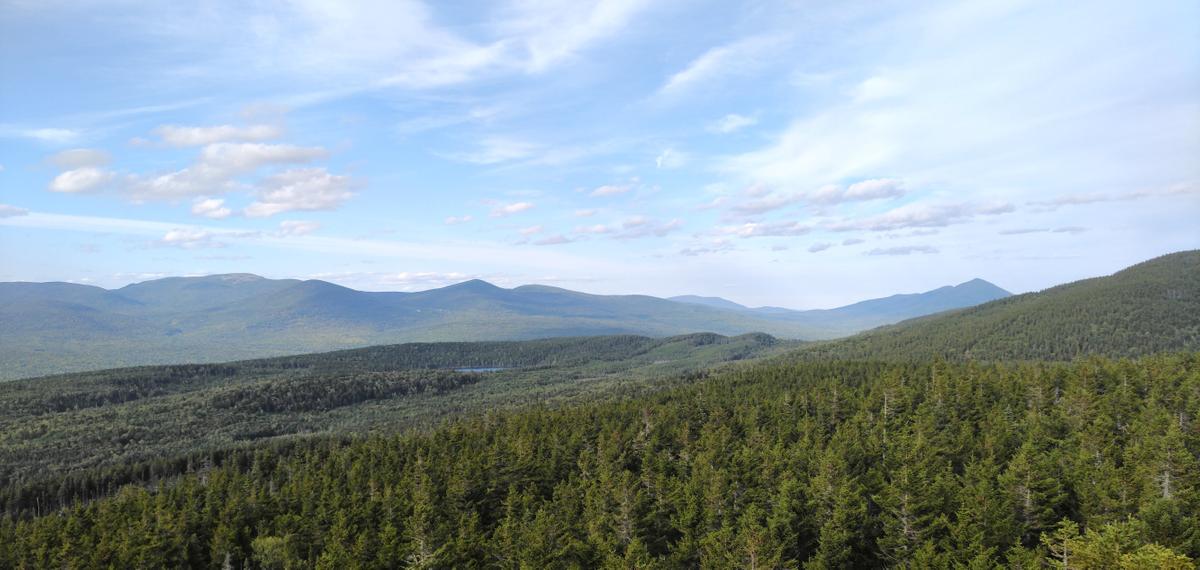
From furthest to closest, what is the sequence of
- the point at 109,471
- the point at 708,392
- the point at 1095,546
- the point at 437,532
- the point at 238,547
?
1. the point at 708,392
2. the point at 109,471
3. the point at 238,547
4. the point at 437,532
5. the point at 1095,546

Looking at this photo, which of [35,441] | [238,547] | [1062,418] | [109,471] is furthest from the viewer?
[35,441]

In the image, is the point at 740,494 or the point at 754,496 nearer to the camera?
the point at 754,496

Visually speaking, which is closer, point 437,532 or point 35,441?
point 437,532

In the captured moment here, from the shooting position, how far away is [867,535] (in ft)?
187

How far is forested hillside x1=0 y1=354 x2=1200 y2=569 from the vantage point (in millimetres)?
48938

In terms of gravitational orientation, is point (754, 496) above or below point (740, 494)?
above

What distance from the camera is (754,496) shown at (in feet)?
212

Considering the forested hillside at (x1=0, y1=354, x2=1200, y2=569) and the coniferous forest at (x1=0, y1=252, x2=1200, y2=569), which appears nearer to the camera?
the forested hillside at (x1=0, y1=354, x2=1200, y2=569)

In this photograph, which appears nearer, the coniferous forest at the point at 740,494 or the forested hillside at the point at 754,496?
the forested hillside at the point at 754,496

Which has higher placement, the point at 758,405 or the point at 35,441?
the point at 758,405

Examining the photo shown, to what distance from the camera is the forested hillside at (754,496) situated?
1927 inches

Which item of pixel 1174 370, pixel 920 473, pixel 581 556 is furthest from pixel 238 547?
pixel 1174 370

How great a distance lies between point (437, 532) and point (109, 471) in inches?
4751

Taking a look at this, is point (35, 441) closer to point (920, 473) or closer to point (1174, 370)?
point (920, 473)
